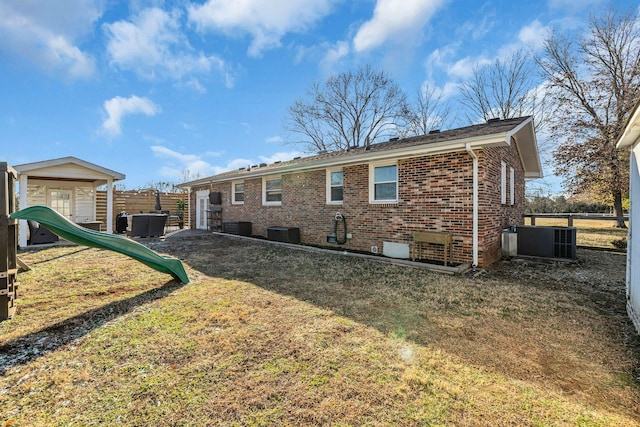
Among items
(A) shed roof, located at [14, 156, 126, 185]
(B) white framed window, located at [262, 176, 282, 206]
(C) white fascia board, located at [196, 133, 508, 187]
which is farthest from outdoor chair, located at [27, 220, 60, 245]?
(C) white fascia board, located at [196, 133, 508, 187]

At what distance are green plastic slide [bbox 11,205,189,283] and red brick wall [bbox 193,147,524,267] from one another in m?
5.11

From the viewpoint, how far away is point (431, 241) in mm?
6605

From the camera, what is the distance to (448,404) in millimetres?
→ 2002

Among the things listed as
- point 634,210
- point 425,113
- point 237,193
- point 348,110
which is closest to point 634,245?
point 634,210

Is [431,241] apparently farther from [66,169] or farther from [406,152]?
[66,169]

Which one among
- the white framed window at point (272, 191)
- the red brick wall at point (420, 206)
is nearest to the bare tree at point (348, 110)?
the white framed window at point (272, 191)

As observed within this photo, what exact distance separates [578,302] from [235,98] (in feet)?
45.9

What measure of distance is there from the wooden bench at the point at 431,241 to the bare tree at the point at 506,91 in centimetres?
1871

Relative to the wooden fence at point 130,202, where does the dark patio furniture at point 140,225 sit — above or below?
below

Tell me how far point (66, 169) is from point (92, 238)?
310 inches

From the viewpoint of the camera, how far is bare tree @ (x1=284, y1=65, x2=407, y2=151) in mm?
23562

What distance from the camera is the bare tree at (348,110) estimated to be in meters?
23.6

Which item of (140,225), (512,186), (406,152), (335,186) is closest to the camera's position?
(406,152)

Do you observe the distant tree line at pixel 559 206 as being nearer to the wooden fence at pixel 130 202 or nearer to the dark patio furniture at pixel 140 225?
the dark patio furniture at pixel 140 225
